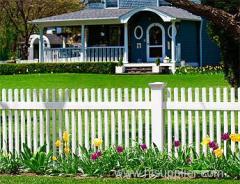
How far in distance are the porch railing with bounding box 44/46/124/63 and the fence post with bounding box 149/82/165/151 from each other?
27356 millimetres

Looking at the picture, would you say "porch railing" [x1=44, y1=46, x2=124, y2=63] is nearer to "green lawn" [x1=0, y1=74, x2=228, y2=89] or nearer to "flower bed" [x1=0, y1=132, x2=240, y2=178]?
"green lawn" [x1=0, y1=74, x2=228, y2=89]

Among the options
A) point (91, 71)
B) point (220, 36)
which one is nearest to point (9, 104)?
point (220, 36)

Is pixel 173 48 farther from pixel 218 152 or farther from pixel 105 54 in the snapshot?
pixel 218 152

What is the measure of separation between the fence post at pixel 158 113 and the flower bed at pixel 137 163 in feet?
0.74

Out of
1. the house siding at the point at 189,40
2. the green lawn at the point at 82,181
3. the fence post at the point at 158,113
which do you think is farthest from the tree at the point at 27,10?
the green lawn at the point at 82,181

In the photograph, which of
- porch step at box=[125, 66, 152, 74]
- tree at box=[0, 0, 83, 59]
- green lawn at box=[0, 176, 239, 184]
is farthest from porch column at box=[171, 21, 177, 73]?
green lawn at box=[0, 176, 239, 184]

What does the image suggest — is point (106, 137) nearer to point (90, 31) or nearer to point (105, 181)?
point (105, 181)

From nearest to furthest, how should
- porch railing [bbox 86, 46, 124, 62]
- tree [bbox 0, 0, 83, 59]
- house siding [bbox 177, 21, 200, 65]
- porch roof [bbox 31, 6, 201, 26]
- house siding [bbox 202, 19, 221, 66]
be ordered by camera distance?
porch roof [bbox 31, 6, 201, 26]
porch railing [bbox 86, 46, 124, 62]
house siding [bbox 177, 21, 200, 65]
house siding [bbox 202, 19, 221, 66]
tree [bbox 0, 0, 83, 59]

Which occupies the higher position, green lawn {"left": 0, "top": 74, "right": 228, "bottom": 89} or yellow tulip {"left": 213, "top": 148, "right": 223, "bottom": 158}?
green lawn {"left": 0, "top": 74, "right": 228, "bottom": 89}

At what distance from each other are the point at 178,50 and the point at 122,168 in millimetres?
27596

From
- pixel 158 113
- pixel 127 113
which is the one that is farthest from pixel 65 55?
pixel 158 113

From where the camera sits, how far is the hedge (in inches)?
1355

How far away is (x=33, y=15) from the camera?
54750 mm

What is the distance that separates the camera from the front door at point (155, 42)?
123ft
